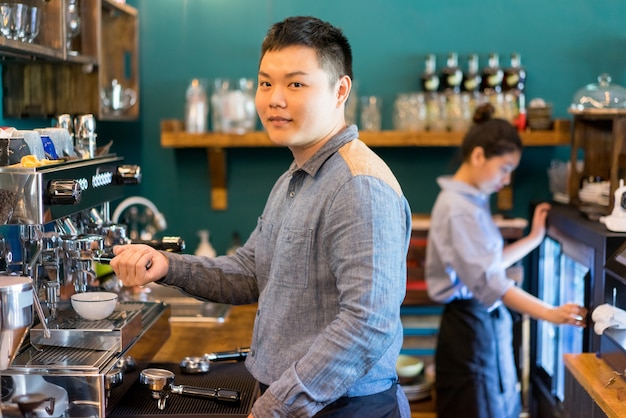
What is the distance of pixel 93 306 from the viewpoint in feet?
6.47

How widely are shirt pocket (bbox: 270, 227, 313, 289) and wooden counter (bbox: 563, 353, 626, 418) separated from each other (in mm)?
784

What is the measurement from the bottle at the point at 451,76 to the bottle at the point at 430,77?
0.14 ft

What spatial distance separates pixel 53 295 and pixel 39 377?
277 millimetres

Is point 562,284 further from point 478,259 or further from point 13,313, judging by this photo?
point 13,313

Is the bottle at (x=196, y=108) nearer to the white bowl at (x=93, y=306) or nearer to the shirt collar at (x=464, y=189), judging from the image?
the shirt collar at (x=464, y=189)

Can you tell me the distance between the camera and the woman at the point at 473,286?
3.16 m

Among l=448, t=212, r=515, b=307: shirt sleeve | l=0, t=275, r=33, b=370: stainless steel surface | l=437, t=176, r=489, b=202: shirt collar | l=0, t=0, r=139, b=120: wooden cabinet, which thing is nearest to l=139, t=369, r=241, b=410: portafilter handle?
l=0, t=275, r=33, b=370: stainless steel surface

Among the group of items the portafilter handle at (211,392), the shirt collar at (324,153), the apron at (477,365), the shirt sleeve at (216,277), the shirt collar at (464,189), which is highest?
the shirt collar at (324,153)

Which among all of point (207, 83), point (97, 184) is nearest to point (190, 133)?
point (207, 83)

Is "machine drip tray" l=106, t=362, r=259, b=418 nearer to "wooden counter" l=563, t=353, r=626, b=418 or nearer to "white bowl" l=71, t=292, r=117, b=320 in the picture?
"white bowl" l=71, t=292, r=117, b=320

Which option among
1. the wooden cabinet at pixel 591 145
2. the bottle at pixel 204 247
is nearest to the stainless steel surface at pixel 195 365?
the bottle at pixel 204 247

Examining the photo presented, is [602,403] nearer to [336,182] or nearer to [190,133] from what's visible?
[336,182]

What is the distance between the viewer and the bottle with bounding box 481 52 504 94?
3932 mm

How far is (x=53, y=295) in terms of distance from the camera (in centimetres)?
195
